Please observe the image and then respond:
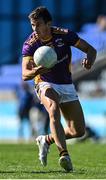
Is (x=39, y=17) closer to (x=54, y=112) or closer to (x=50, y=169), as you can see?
(x=54, y=112)

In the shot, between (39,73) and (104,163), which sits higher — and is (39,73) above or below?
above

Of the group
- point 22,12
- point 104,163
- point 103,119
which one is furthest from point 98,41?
point 104,163

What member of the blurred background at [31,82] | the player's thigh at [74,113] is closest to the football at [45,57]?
the player's thigh at [74,113]

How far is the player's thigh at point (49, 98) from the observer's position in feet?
33.1

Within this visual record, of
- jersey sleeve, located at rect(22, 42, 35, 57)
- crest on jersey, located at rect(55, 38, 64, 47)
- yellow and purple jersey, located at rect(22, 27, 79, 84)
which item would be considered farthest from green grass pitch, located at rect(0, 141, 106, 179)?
crest on jersey, located at rect(55, 38, 64, 47)

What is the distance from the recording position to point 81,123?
34.9ft

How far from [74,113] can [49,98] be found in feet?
1.73

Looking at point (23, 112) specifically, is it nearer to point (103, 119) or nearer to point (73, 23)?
point (103, 119)

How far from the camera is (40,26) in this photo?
10227 millimetres

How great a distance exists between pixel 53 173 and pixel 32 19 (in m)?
1.91

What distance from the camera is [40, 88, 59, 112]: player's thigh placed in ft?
33.1

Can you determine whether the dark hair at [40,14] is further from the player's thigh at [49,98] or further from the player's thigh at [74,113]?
the player's thigh at [74,113]

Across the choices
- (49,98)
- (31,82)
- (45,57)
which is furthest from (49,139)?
(31,82)

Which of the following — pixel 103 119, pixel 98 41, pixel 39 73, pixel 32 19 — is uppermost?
pixel 32 19
